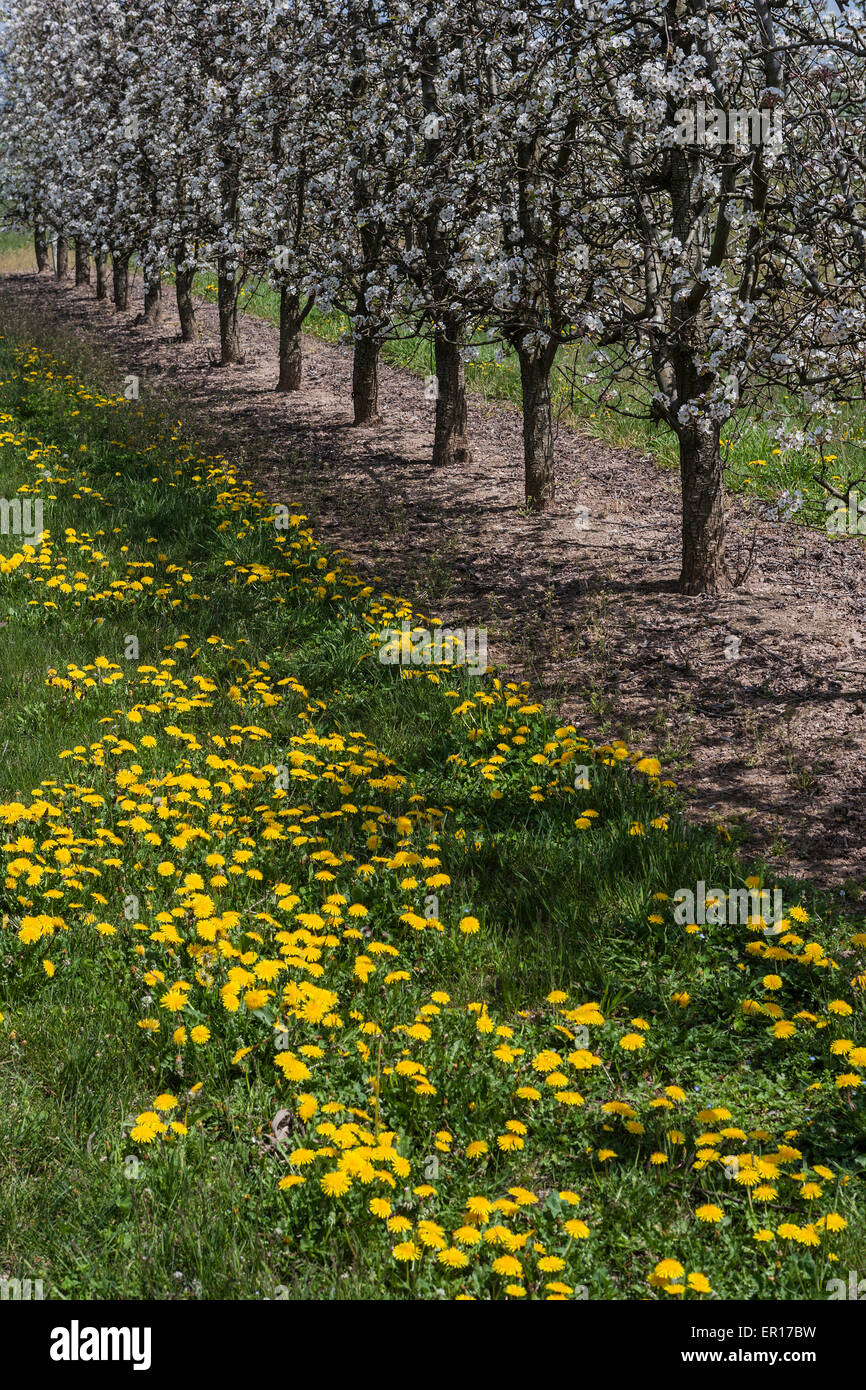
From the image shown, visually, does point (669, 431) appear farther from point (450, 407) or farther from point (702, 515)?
point (702, 515)

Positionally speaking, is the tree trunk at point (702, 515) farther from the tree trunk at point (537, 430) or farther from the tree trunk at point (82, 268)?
the tree trunk at point (82, 268)

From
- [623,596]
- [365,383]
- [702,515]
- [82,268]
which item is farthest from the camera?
[82,268]

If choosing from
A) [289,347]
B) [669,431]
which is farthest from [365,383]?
[669,431]

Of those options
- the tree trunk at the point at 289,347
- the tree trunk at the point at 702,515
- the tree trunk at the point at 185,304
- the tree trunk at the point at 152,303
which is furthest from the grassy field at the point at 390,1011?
the tree trunk at the point at 152,303

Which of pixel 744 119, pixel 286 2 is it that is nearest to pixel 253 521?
pixel 744 119

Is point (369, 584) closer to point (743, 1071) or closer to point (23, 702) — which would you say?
point (23, 702)

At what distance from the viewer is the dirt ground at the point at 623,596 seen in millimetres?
6234

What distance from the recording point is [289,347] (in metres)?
15.4

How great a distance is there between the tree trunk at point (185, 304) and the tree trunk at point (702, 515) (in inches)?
518

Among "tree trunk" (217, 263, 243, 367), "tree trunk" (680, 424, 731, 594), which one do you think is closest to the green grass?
"tree trunk" (680, 424, 731, 594)

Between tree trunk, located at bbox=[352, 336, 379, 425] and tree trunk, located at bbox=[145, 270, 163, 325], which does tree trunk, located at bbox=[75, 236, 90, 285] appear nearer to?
tree trunk, located at bbox=[145, 270, 163, 325]

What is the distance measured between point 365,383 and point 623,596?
6.16 metres

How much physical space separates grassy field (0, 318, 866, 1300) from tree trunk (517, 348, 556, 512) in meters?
3.49

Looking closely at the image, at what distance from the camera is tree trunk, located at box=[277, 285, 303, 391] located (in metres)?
14.7
